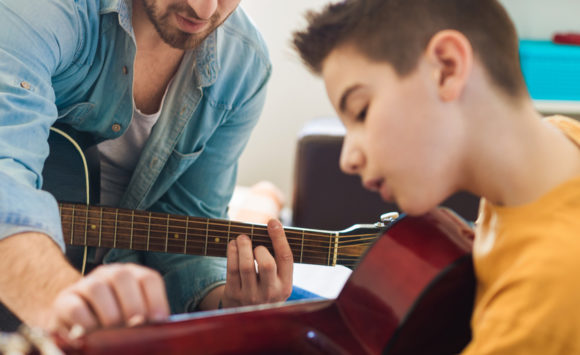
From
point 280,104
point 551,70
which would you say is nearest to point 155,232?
point 280,104

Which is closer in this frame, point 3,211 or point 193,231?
point 3,211

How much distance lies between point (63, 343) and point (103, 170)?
917mm

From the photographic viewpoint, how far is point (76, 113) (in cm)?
120

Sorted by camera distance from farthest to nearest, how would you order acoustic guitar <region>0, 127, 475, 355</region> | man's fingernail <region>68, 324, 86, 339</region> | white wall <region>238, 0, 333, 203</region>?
white wall <region>238, 0, 333, 203</region> → acoustic guitar <region>0, 127, 475, 355</region> → man's fingernail <region>68, 324, 86, 339</region>

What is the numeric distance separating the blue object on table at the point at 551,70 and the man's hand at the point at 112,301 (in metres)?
1.95

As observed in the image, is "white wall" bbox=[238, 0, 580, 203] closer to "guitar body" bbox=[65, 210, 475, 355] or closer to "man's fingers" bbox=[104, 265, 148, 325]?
"guitar body" bbox=[65, 210, 475, 355]

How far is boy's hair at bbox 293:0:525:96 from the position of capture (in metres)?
0.66

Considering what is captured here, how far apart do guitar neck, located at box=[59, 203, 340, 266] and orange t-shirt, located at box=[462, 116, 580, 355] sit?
1.85 feet

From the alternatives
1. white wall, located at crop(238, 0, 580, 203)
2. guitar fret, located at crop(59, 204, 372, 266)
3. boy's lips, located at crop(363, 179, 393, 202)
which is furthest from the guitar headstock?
white wall, located at crop(238, 0, 580, 203)

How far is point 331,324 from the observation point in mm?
690

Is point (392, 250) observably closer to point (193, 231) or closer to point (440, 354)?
point (440, 354)

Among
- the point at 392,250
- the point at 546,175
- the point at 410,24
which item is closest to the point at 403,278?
the point at 392,250

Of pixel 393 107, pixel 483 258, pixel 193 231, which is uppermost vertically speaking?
pixel 393 107

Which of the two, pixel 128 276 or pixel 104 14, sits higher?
pixel 104 14
